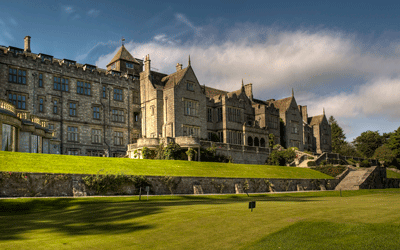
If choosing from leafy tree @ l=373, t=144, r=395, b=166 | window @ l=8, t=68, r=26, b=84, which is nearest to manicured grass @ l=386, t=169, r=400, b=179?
leafy tree @ l=373, t=144, r=395, b=166

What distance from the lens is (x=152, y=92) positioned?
169 feet

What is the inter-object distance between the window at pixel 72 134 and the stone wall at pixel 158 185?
881 inches

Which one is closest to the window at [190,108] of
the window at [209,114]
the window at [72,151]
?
the window at [209,114]

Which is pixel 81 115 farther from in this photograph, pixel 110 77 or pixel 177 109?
pixel 177 109

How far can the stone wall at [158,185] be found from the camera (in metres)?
22.4

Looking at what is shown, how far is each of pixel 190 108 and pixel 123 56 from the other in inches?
565

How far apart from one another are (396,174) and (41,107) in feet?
180

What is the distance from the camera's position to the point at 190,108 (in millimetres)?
51781

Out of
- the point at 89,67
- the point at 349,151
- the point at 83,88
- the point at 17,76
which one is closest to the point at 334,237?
the point at 17,76

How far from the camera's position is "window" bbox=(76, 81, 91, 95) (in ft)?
158

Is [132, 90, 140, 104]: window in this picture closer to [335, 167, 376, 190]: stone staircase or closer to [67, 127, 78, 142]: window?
[67, 127, 78, 142]: window

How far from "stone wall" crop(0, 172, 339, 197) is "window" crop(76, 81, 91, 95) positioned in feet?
81.5

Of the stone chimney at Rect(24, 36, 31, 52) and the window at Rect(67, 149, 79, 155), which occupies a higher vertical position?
the stone chimney at Rect(24, 36, 31, 52)

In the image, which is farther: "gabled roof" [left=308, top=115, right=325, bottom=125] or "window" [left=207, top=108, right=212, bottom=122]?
"gabled roof" [left=308, top=115, right=325, bottom=125]
